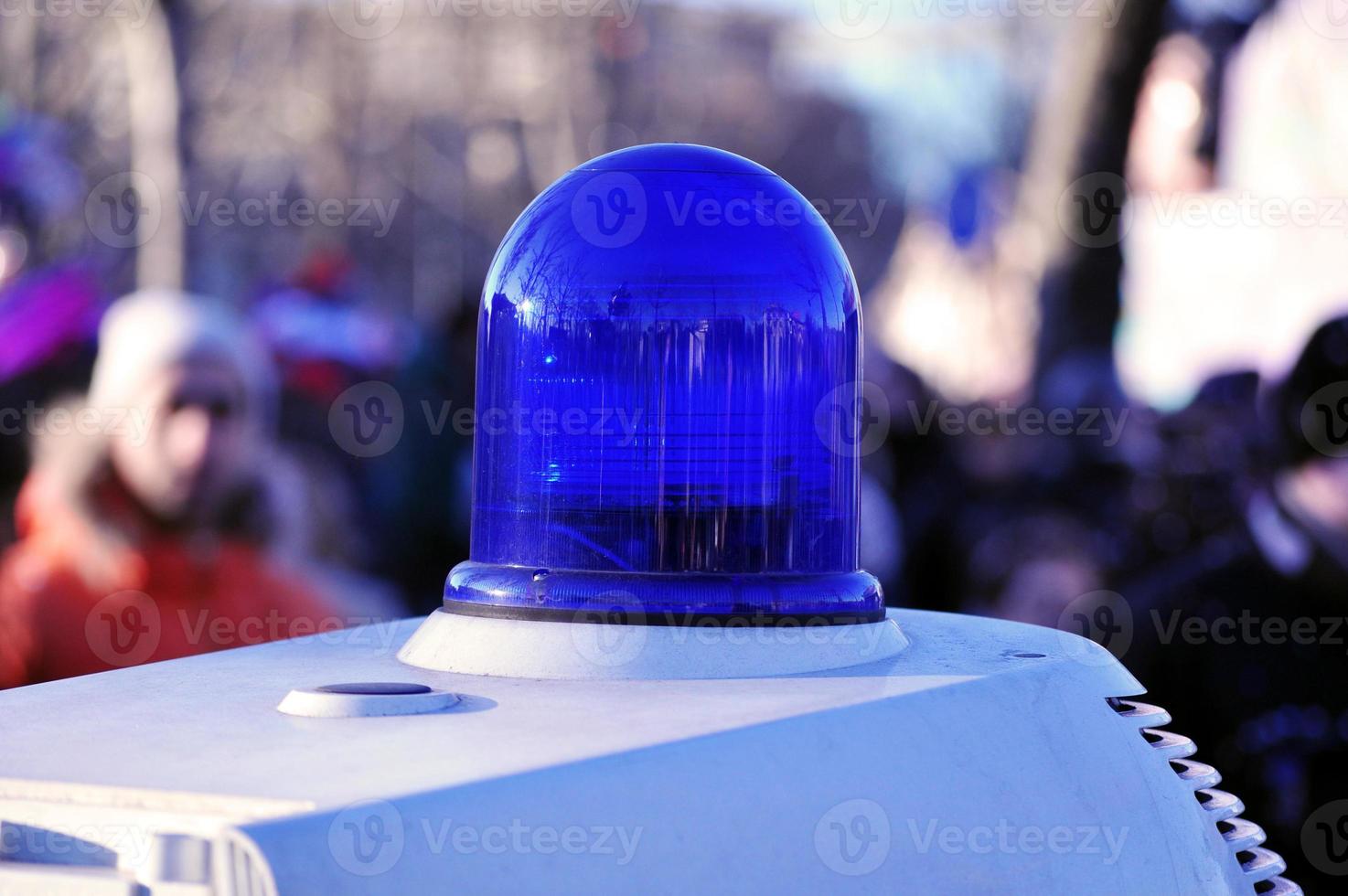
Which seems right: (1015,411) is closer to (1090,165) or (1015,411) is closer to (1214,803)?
(1090,165)

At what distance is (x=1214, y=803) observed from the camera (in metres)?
1.80

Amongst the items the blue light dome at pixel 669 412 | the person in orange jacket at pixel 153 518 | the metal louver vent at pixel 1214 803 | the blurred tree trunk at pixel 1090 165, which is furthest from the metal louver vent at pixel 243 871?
the blurred tree trunk at pixel 1090 165

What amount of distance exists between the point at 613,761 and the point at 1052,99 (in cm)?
746

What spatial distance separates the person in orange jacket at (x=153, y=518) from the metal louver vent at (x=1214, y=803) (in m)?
4.01

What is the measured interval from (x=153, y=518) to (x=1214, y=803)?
4.59 meters

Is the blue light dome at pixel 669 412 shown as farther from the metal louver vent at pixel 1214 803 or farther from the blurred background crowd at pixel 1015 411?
the blurred background crowd at pixel 1015 411

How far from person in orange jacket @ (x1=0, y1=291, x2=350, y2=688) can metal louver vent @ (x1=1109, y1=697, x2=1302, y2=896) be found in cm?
401

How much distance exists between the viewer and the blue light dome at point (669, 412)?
1.81 m

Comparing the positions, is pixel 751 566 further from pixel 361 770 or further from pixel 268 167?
pixel 268 167

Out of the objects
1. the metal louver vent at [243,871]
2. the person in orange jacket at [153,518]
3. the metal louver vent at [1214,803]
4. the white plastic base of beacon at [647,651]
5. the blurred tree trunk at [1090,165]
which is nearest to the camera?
the metal louver vent at [243,871]

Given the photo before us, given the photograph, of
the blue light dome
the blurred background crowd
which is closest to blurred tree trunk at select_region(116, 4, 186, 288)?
the blurred background crowd

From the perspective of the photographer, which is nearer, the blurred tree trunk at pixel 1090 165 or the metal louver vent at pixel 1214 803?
the metal louver vent at pixel 1214 803

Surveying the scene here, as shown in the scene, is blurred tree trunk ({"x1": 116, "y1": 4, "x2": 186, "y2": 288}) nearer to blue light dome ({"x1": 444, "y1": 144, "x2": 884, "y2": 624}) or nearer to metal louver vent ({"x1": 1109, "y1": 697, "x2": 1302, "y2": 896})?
blue light dome ({"x1": 444, "y1": 144, "x2": 884, "y2": 624})

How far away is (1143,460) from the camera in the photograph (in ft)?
22.7
